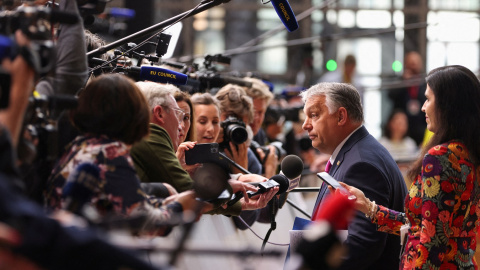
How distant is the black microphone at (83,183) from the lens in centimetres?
219

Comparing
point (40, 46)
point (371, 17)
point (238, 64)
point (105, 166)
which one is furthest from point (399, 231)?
point (371, 17)

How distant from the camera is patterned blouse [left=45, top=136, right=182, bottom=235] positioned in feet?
7.26

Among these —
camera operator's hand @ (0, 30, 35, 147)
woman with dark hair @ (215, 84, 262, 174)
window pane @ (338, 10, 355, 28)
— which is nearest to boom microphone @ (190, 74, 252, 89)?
woman with dark hair @ (215, 84, 262, 174)

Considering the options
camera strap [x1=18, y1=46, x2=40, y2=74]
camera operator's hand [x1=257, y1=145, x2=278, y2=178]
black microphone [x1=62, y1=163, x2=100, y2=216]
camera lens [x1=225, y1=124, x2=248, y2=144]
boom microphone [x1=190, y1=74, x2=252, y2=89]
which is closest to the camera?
camera strap [x1=18, y1=46, x2=40, y2=74]

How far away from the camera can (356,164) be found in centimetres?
338

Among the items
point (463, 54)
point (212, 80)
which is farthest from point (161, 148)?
point (463, 54)

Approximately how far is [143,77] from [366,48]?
8.57 meters

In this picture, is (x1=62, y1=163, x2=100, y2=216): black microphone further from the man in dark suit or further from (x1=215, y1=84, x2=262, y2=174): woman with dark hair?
(x1=215, y1=84, x2=262, y2=174): woman with dark hair

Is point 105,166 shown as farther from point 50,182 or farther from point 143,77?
point 143,77

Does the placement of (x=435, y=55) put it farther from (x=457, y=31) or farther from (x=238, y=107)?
(x=238, y=107)

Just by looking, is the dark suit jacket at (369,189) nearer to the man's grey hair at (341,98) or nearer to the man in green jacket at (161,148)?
the man's grey hair at (341,98)

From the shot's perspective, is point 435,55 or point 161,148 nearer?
point 161,148

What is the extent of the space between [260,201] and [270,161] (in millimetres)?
1583

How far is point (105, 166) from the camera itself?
7.29ft
